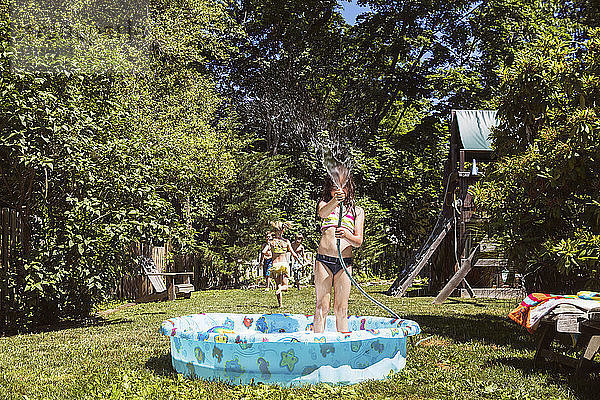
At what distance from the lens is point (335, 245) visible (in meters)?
6.85

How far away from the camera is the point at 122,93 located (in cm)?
1909

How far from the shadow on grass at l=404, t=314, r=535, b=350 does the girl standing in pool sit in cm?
279

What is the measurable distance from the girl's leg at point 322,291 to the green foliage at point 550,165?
9.89ft

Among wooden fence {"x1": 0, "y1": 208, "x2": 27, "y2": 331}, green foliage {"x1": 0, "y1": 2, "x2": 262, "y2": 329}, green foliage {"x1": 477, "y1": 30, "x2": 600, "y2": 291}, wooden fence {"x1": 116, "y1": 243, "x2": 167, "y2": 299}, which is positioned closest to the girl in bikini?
green foliage {"x1": 0, "y1": 2, "x2": 262, "y2": 329}

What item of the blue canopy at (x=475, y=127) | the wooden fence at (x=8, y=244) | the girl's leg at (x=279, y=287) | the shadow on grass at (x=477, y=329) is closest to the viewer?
the shadow on grass at (x=477, y=329)

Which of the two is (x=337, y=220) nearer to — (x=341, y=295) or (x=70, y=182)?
(x=341, y=295)

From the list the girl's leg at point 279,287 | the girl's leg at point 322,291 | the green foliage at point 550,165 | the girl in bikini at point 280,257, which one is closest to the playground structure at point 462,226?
the girl in bikini at point 280,257

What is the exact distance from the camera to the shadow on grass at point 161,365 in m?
6.50

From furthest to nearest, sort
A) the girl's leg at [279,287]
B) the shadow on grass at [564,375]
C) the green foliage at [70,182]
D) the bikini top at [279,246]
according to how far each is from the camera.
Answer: the bikini top at [279,246]
the girl's leg at [279,287]
the green foliage at [70,182]
the shadow on grass at [564,375]

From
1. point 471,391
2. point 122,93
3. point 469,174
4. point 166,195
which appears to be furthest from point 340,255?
point 166,195

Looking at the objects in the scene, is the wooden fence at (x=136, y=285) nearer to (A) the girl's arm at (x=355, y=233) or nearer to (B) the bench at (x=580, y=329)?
(A) the girl's arm at (x=355, y=233)

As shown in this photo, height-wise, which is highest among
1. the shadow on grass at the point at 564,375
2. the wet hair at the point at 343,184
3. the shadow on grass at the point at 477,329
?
the wet hair at the point at 343,184

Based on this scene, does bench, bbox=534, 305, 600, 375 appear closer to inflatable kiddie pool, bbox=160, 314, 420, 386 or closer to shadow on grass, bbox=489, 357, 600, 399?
shadow on grass, bbox=489, 357, 600, 399

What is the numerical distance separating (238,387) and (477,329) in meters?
5.53
